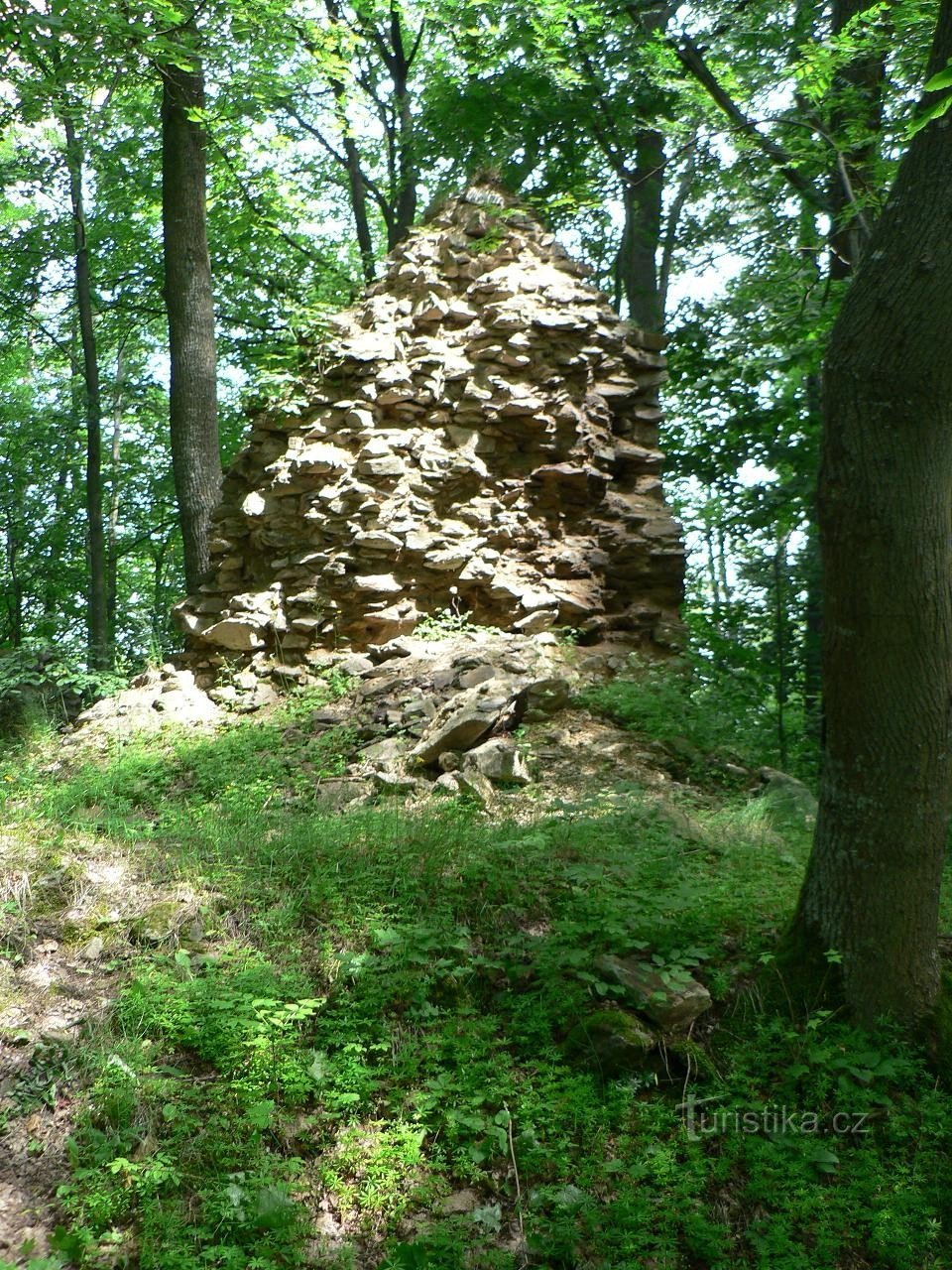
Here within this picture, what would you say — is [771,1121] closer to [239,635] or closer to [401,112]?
[239,635]

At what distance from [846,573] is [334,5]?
54.7 feet

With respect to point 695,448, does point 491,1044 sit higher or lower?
lower

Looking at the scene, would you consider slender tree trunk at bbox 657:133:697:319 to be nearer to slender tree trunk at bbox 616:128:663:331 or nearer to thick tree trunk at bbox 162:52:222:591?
slender tree trunk at bbox 616:128:663:331

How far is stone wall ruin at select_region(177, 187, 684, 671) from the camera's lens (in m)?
9.02

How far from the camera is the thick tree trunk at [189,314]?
10461 mm

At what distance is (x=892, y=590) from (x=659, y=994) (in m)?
1.80

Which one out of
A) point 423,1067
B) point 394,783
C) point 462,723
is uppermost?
point 462,723

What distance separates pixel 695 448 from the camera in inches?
505

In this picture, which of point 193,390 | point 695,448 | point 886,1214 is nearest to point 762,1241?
point 886,1214

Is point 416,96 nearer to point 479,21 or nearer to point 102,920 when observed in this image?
point 479,21

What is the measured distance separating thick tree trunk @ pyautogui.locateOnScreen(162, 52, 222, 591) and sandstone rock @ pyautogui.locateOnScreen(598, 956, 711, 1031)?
7450mm

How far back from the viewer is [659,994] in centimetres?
404

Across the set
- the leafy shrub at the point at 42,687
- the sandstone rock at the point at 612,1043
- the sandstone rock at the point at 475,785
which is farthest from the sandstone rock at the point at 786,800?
the leafy shrub at the point at 42,687

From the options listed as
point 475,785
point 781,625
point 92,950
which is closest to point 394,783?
point 475,785
